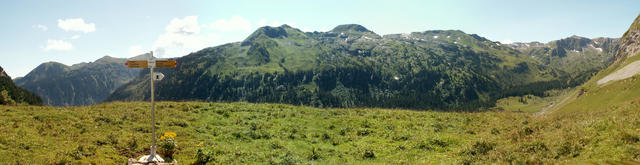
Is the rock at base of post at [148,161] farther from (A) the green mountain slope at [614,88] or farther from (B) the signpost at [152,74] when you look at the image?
(A) the green mountain slope at [614,88]

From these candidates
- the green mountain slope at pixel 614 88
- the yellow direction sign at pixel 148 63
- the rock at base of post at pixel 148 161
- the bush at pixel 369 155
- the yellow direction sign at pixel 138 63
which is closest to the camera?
the rock at base of post at pixel 148 161

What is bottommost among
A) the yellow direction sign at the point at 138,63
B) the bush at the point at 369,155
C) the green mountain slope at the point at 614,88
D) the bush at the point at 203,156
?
the bush at the point at 369,155

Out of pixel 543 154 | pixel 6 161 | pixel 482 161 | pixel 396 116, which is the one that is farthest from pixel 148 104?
pixel 543 154

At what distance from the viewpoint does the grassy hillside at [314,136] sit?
13344 millimetres

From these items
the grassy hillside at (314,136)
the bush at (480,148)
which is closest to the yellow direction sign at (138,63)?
the grassy hillside at (314,136)

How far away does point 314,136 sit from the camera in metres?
23.6

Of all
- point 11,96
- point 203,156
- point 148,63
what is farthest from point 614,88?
point 11,96

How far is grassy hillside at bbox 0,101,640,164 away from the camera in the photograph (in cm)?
1334

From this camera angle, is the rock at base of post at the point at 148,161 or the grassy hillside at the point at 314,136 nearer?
the grassy hillside at the point at 314,136

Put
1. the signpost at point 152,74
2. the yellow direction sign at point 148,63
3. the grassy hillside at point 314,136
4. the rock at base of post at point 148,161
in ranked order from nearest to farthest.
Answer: the grassy hillside at point 314,136, the rock at base of post at point 148,161, the signpost at point 152,74, the yellow direction sign at point 148,63

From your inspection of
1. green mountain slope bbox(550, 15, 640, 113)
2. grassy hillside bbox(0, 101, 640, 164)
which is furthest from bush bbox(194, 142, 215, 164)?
green mountain slope bbox(550, 15, 640, 113)

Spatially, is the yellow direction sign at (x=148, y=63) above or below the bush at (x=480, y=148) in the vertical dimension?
above

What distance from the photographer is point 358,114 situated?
105ft

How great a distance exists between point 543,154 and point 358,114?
2017 cm
